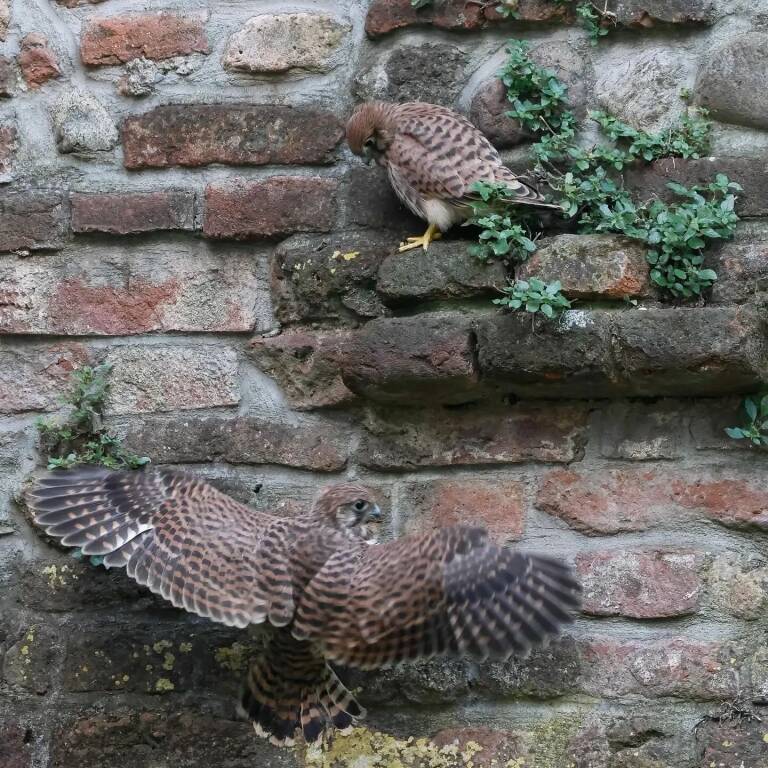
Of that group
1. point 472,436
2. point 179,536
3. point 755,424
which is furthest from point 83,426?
point 755,424

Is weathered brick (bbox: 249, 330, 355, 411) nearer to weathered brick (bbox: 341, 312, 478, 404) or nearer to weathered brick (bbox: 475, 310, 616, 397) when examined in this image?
weathered brick (bbox: 341, 312, 478, 404)

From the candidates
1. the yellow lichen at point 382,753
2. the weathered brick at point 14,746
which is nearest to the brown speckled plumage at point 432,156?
the yellow lichen at point 382,753

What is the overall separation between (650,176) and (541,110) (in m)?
0.28

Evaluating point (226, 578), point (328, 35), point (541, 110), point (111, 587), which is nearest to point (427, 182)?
point (541, 110)

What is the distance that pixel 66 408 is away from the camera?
9.27ft

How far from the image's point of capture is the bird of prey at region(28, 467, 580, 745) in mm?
2338

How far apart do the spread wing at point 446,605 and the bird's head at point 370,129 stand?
850 mm

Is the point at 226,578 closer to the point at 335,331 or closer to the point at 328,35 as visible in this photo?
the point at 335,331

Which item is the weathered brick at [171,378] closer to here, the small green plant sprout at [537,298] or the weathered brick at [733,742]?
the small green plant sprout at [537,298]

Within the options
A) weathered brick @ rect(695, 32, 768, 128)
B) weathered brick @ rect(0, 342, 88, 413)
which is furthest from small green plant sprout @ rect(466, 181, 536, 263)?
weathered brick @ rect(0, 342, 88, 413)

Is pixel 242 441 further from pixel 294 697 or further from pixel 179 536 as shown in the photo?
pixel 294 697

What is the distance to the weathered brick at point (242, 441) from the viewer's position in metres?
2.71

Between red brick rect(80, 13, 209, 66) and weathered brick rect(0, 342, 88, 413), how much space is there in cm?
68

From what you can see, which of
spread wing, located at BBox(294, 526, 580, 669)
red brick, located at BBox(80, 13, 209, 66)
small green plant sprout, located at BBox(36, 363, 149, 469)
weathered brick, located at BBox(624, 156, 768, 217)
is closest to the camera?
spread wing, located at BBox(294, 526, 580, 669)
